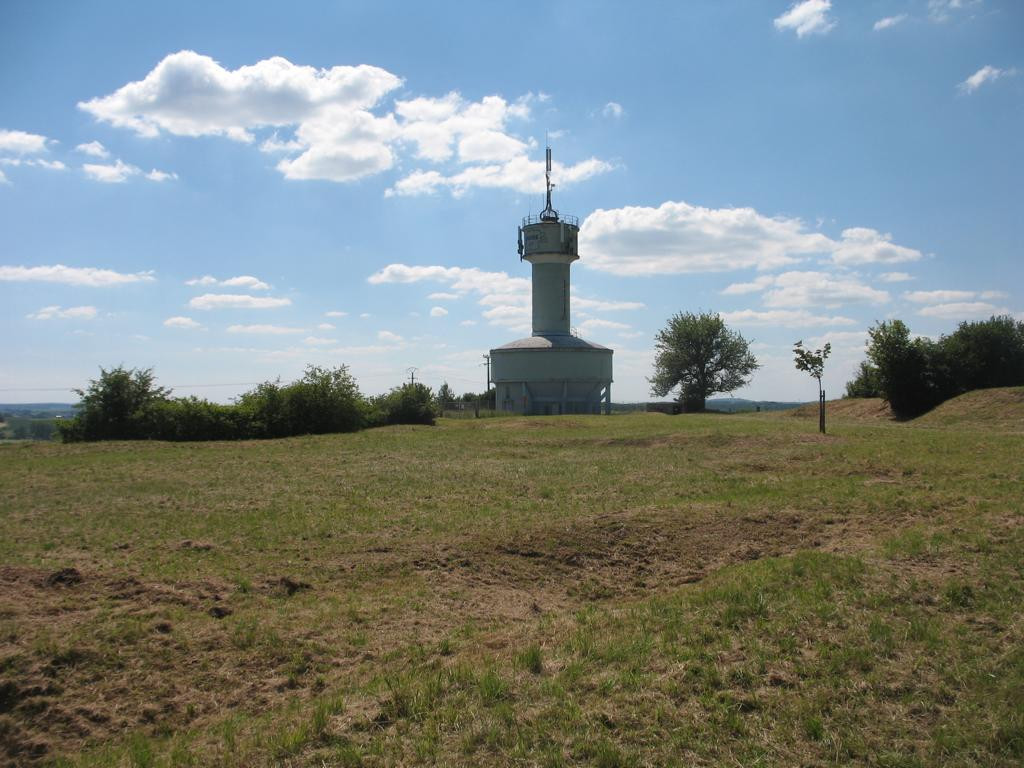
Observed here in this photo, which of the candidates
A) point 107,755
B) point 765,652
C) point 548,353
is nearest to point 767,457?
point 765,652

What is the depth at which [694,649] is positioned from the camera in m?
6.90

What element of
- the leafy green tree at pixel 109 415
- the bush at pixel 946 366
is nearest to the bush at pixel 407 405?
the leafy green tree at pixel 109 415

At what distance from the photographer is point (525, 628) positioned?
26.3 ft

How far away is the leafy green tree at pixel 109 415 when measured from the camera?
3456 centimetres

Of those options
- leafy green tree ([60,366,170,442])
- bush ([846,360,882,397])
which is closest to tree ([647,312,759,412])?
bush ([846,360,882,397])

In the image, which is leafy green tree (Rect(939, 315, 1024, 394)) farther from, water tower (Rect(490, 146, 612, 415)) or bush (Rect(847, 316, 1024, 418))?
water tower (Rect(490, 146, 612, 415))

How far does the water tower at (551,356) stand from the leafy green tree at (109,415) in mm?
29798

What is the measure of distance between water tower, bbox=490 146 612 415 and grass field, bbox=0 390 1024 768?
4306 cm

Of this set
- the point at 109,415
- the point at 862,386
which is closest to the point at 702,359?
the point at 862,386

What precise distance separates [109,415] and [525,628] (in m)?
32.7

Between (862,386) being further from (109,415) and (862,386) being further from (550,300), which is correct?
(109,415)

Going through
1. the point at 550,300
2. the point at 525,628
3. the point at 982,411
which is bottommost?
the point at 525,628

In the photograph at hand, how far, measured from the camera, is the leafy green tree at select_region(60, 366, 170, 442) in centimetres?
3456

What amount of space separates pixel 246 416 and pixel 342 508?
78.0 feet
